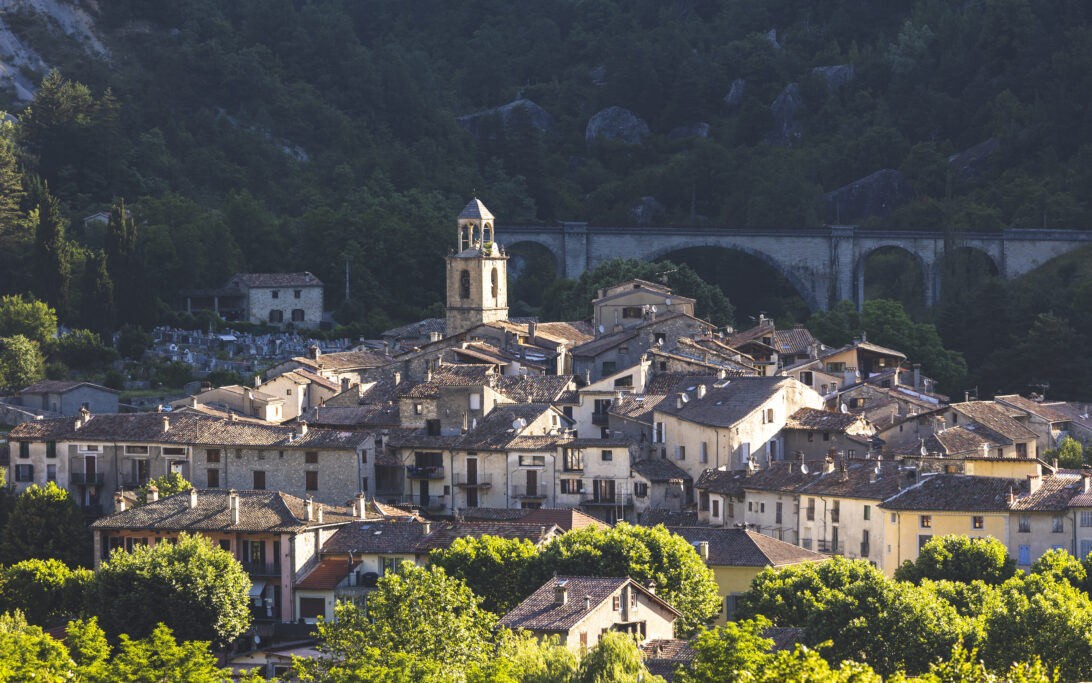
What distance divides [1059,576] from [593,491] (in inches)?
650

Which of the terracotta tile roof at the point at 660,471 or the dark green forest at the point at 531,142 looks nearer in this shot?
the terracotta tile roof at the point at 660,471

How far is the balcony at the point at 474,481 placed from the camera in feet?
224

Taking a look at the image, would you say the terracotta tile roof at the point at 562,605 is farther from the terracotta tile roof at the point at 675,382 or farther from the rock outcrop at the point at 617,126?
the rock outcrop at the point at 617,126

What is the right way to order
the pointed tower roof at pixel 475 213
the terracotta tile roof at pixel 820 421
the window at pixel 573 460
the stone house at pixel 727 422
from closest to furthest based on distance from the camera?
1. the window at pixel 573 460
2. the stone house at pixel 727 422
3. the terracotta tile roof at pixel 820 421
4. the pointed tower roof at pixel 475 213

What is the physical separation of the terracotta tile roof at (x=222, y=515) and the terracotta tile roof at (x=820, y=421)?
14.3m

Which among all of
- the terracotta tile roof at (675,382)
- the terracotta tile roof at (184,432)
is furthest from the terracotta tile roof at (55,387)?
the terracotta tile roof at (675,382)

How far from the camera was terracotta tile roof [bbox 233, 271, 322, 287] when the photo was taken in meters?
111

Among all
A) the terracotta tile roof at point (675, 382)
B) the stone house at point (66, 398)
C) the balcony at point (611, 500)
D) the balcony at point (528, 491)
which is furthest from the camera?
the stone house at point (66, 398)

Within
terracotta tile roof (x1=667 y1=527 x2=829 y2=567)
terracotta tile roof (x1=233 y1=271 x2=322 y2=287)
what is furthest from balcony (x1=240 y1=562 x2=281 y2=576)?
terracotta tile roof (x1=233 y1=271 x2=322 y2=287)

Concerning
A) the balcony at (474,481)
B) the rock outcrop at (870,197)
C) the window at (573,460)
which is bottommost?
the balcony at (474,481)

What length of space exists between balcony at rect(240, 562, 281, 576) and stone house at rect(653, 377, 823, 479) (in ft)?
44.0

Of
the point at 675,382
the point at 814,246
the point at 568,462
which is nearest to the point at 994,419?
the point at 675,382

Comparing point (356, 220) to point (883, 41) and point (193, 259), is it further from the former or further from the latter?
point (883, 41)

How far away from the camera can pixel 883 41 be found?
6270 inches
